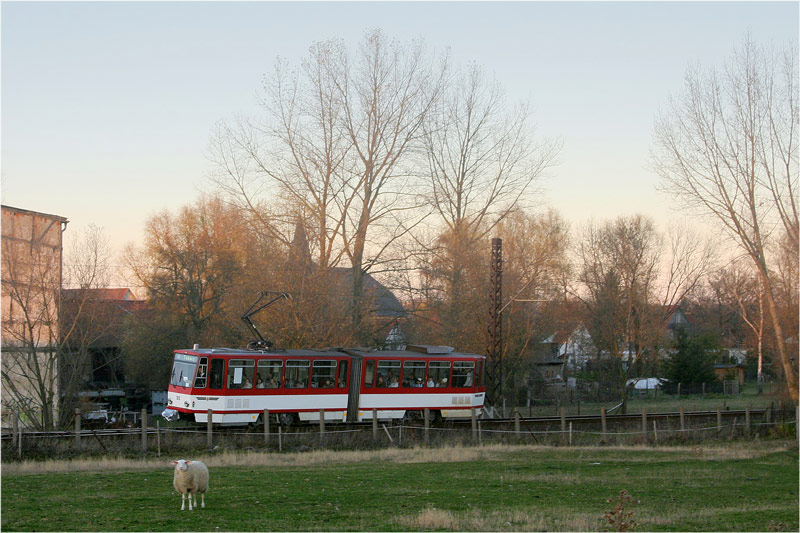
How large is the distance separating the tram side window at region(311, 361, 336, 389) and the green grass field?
4461 millimetres

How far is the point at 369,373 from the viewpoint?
29.1 meters

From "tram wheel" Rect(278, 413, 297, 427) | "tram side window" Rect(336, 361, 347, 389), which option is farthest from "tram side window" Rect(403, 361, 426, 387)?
"tram wheel" Rect(278, 413, 297, 427)

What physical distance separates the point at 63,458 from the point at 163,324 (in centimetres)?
2999

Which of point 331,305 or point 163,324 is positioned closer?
point 331,305

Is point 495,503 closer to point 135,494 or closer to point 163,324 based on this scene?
point 135,494

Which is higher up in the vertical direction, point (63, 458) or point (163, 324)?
point (163, 324)

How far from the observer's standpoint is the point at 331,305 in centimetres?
3869

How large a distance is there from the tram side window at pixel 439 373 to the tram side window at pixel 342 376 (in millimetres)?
3356

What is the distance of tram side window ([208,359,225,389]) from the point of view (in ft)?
86.3

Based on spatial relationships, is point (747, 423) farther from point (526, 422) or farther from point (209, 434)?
point (209, 434)

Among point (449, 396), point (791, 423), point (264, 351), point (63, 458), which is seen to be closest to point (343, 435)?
point (264, 351)

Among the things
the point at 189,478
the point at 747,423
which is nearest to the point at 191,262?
the point at 747,423

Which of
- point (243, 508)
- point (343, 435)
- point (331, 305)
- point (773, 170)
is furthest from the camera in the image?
point (331, 305)

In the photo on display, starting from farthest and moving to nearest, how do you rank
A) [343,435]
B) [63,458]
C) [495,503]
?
1. [343,435]
2. [63,458]
3. [495,503]
